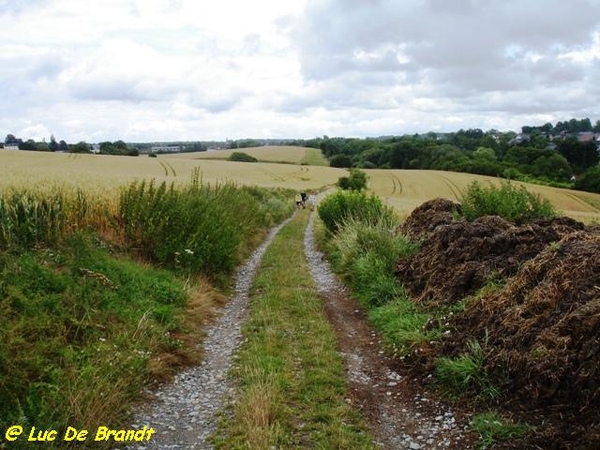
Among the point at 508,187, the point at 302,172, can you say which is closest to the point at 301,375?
the point at 508,187

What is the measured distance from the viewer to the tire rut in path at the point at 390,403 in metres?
4.91

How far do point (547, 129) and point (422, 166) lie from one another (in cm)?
10668

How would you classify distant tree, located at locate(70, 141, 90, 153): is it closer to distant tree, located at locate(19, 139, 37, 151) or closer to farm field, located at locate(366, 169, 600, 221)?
distant tree, located at locate(19, 139, 37, 151)

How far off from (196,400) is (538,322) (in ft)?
13.2

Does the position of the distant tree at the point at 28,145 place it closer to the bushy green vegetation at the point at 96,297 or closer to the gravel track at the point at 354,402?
the bushy green vegetation at the point at 96,297

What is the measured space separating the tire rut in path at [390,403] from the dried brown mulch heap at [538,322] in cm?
61

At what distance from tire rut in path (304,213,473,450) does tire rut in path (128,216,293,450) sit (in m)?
1.59

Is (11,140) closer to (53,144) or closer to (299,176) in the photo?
(53,144)

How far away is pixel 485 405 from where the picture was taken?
209 inches

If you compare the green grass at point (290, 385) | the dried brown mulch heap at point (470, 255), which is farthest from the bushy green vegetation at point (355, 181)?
the green grass at point (290, 385)

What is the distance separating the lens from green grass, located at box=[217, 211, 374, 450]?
15.6 feet

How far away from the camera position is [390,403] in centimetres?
577

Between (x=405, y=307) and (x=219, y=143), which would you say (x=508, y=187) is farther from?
(x=219, y=143)

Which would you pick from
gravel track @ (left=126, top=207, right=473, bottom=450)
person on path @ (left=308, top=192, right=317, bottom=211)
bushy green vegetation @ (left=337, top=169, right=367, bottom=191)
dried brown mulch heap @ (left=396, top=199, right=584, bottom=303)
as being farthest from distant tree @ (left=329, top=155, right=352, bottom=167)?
gravel track @ (left=126, top=207, right=473, bottom=450)
